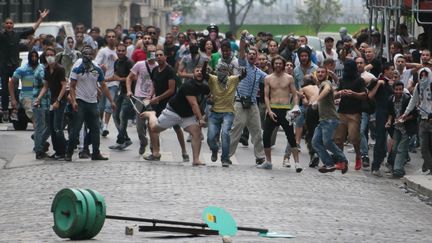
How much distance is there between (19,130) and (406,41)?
27.4ft

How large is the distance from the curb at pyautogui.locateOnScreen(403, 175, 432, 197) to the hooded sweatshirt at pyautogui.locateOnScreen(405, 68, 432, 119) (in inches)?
41.5

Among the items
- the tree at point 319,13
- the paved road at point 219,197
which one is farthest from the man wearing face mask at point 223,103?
the tree at point 319,13

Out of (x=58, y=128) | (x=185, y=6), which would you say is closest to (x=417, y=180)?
(x=58, y=128)

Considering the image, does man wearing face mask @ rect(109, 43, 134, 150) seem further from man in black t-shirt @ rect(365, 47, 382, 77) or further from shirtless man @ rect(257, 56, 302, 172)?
man in black t-shirt @ rect(365, 47, 382, 77)

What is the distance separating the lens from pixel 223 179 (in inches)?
786

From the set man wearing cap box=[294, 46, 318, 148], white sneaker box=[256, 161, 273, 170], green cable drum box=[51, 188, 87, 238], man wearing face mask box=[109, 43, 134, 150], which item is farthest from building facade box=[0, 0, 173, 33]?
green cable drum box=[51, 188, 87, 238]

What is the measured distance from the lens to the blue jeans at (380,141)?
72.8ft

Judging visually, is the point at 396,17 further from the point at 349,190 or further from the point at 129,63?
the point at 349,190

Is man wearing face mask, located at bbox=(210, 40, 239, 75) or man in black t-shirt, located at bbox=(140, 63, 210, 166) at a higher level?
man wearing face mask, located at bbox=(210, 40, 239, 75)

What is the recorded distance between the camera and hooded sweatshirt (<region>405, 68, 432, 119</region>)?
21891 millimetres

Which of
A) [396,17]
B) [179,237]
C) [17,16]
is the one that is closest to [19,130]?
[396,17]

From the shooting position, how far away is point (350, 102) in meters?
22.3

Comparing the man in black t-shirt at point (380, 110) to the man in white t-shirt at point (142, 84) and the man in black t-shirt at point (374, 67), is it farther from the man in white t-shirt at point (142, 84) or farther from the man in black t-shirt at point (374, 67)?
the man in white t-shirt at point (142, 84)

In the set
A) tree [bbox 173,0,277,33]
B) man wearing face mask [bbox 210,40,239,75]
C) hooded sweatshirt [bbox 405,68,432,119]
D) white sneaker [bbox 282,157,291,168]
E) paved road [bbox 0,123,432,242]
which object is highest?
man wearing face mask [bbox 210,40,239,75]
